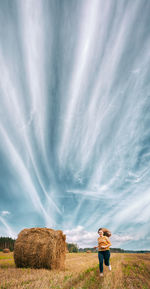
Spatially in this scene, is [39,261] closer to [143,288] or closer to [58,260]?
[58,260]

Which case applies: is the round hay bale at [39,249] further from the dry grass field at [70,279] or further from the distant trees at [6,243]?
the distant trees at [6,243]

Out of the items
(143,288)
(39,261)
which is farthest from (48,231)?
(143,288)

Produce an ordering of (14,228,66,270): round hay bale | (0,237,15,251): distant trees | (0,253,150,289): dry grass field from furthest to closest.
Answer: (0,237,15,251): distant trees < (14,228,66,270): round hay bale < (0,253,150,289): dry grass field

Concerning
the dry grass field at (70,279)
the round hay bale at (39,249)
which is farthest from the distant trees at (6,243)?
the dry grass field at (70,279)

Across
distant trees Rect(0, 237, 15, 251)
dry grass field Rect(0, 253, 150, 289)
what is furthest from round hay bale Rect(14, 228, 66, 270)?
distant trees Rect(0, 237, 15, 251)

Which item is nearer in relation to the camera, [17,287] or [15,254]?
[17,287]

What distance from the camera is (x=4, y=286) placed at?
181 inches

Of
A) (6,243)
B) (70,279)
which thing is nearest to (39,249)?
(70,279)

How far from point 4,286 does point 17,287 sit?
38 cm

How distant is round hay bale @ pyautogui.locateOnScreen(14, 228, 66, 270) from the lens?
9.16 m

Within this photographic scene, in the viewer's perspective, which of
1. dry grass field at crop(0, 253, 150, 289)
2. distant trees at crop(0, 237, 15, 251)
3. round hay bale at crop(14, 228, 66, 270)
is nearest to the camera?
dry grass field at crop(0, 253, 150, 289)

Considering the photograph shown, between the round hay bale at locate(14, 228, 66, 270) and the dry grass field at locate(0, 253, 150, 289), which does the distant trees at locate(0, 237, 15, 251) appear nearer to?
the round hay bale at locate(14, 228, 66, 270)

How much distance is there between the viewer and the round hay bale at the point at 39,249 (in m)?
9.16

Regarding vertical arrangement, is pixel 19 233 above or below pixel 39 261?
above
